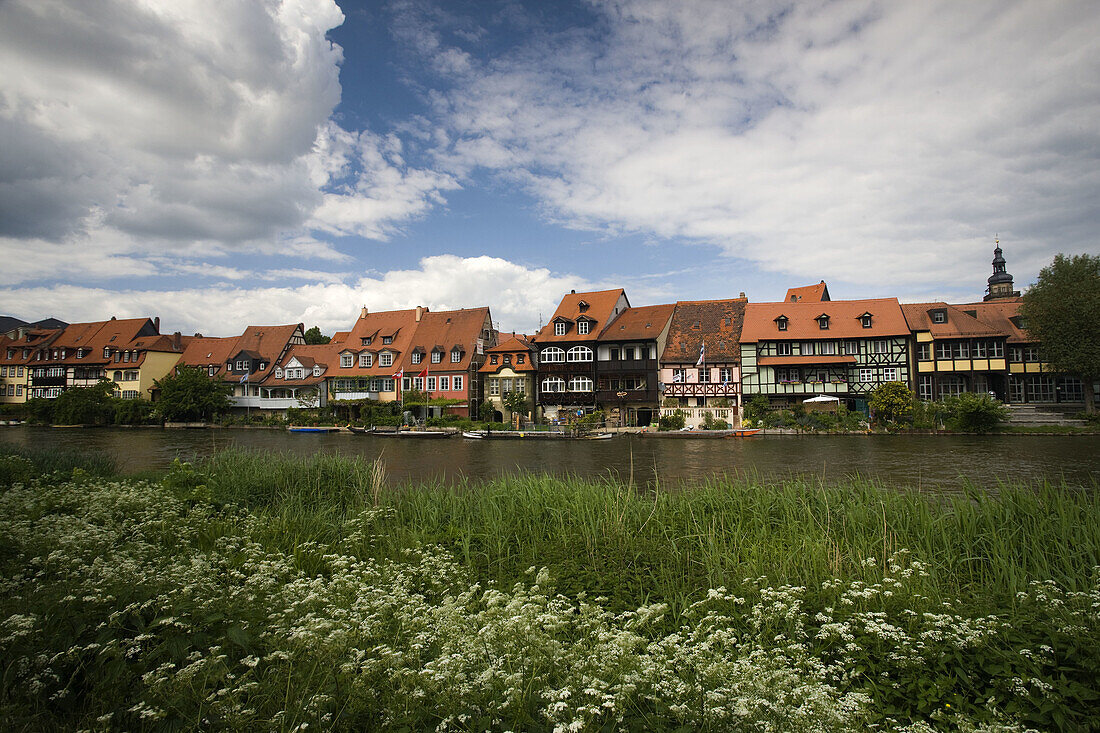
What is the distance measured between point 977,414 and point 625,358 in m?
26.6

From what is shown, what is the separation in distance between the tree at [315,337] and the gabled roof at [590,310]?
48084 millimetres

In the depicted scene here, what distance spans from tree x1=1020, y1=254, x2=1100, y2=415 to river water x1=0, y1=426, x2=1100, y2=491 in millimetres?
9059

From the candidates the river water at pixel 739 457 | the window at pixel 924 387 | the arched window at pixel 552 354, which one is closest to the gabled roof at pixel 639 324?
the arched window at pixel 552 354

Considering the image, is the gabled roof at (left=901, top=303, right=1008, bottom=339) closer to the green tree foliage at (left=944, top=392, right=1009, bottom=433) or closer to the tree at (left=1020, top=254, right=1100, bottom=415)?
the tree at (left=1020, top=254, right=1100, bottom=415)

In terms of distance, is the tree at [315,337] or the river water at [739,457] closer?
the river water at [739,457]

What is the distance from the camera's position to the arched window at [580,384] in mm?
54844

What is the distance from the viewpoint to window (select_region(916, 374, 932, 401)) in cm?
4866

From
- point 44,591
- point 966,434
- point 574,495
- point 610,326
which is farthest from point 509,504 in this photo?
point 610,326

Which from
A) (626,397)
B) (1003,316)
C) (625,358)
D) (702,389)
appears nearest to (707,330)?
(702,389)

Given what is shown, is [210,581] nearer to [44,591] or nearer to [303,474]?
[44,591]

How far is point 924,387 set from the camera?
48938 mm

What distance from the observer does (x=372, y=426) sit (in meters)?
55.0

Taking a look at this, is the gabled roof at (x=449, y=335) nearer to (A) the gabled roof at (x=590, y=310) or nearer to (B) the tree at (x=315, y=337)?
(A) the gabled roof at (x=590, y=310)

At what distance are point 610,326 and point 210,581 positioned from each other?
173 ft
